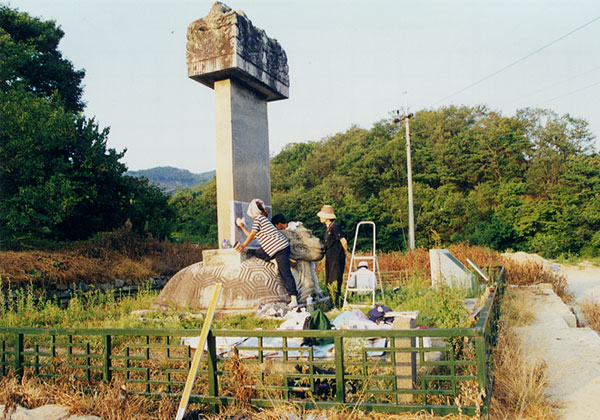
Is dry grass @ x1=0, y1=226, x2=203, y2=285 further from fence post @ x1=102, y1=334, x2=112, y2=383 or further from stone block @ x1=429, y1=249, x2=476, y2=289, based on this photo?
stone block @ x1=429, y1=249, x2=476, y2=289

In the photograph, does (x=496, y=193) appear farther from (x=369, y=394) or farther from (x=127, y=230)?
(x=369, y=394)

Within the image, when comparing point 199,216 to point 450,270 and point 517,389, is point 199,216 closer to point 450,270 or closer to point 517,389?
point 450,270

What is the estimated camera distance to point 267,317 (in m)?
6.28

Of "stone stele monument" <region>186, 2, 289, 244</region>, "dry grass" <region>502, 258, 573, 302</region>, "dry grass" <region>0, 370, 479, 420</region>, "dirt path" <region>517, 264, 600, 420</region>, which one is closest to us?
"dry grass" <region>0, 370, 479, 420</region>

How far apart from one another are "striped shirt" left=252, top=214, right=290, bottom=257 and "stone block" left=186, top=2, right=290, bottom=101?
2.65m

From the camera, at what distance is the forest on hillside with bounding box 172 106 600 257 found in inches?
1192

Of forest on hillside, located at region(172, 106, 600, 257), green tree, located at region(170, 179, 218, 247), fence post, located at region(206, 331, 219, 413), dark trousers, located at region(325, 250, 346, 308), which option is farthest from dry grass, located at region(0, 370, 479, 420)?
green tree, located at region(170, 179, 218, 247)

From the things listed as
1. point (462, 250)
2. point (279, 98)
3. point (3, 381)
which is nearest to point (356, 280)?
point (279, 98)

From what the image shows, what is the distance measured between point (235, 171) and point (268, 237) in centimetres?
135

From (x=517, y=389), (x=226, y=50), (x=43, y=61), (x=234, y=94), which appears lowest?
(x=517, y=389)

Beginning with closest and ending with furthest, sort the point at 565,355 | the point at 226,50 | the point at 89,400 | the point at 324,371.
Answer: the point at 89,400 → the point at 324,371 → the point at 565,355 → the point at 226,50

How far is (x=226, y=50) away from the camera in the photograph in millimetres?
7523

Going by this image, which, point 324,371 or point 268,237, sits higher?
point 268,237

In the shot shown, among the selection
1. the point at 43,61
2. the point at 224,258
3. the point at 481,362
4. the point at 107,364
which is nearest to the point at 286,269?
the point at 224,258
